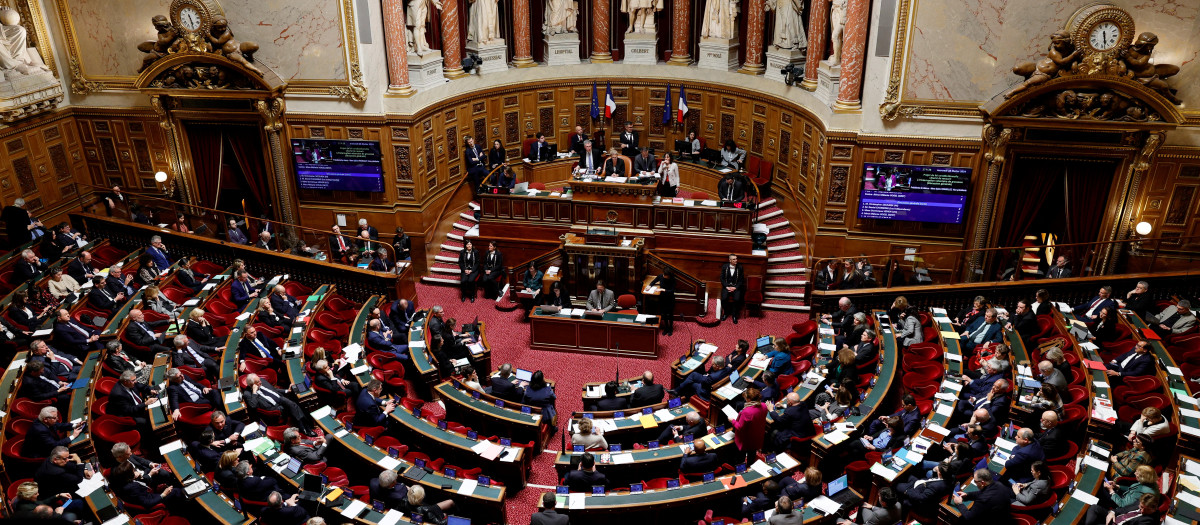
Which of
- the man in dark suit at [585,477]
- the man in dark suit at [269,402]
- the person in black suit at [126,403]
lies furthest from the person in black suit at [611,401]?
the person in black suit at [126,403]

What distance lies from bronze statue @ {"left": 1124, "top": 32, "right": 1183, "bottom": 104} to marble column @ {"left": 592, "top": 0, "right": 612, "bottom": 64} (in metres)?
12.0

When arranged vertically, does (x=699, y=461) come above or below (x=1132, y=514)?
below

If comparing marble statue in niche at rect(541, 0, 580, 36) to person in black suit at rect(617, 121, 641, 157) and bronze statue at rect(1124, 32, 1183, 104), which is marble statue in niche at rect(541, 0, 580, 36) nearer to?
person in black suit at rect(617, 121, 641, 157)

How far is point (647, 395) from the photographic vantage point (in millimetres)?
12648

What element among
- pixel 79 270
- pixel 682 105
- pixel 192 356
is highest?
pixel 682 105

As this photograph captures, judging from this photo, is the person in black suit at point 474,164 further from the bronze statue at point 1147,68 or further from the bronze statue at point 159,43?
the bronze statue at point 1147,68

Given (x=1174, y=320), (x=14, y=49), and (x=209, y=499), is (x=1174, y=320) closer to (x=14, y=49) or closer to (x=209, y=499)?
(x=209, y=499)

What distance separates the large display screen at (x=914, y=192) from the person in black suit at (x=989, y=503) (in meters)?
8.65

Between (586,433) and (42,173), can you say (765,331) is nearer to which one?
(586,433)

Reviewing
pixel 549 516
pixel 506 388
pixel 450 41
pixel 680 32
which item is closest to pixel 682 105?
pixel 680 32

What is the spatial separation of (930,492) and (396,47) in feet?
45.2

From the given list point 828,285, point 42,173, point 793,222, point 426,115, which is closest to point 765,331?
point 828,285

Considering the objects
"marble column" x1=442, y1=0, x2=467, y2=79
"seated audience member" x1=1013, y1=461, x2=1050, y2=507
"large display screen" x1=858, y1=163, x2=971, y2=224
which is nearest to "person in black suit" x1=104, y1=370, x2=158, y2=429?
"marble column" x1=442, y1=0, x2=467, y2=79

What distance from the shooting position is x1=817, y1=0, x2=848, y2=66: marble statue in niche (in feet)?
57.2
